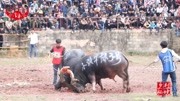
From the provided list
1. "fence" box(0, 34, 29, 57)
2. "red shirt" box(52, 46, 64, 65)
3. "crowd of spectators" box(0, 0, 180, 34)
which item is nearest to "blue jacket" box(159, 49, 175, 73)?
"red shirt" box(52, 46, 64, 65)

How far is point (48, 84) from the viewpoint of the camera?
77.9 ft

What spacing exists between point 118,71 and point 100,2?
20.6 meters

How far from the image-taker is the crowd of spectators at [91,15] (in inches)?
1519

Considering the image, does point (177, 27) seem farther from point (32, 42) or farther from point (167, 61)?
point (167, 61)

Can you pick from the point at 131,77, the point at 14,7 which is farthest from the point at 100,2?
the point at 131,77

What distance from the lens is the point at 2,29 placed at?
3803 cm

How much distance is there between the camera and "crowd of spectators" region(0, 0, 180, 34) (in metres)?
38.6

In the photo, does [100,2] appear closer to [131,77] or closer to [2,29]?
[2,29]

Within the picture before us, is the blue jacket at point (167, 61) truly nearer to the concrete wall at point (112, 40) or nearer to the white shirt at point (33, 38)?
the white shirt at point (33, 38)

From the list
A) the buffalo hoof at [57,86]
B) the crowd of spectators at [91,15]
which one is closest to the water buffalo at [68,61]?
the buffalo hoof at [57,86]

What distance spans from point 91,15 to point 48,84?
16032 millimetres

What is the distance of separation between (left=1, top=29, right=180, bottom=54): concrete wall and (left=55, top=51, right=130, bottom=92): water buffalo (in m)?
17.8

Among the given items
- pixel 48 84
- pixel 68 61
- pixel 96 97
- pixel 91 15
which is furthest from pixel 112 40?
pixel 96 97

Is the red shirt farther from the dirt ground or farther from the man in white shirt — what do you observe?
the man in white shirt
